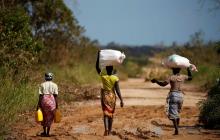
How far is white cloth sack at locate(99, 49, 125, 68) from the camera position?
15.0m

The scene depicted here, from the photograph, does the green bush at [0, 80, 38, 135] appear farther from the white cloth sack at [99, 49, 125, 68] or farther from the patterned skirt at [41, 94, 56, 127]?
the white cloth sack at [99, 49, 125, 68]

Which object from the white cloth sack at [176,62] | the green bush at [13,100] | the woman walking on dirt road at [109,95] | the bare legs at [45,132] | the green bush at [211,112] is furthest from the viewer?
the green bush at [211,112]

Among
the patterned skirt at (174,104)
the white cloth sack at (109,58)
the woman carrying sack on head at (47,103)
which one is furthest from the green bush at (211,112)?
the woman carrying sack on head at (47,103)

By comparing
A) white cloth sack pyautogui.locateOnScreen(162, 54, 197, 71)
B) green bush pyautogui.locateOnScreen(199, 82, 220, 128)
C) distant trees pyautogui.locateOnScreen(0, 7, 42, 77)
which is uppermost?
distant trees pyautogui.locateOnScreen(0, 7, 42, 77)

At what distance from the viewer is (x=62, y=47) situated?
120ft

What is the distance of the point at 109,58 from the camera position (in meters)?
15.1

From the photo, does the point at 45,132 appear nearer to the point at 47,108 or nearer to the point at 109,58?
the point at 47,108

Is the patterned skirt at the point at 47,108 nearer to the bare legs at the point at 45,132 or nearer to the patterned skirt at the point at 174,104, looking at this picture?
the bare legs at the point at 45,132

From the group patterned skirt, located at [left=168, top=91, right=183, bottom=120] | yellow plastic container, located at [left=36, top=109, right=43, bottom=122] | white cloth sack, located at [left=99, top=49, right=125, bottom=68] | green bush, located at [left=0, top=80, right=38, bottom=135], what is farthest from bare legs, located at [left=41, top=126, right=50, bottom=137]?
patterned skirt, located at [left=168, top=91, right=183, bottom=120]

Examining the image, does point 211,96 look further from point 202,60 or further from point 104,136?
point 202,60

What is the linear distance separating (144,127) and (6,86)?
153 inches

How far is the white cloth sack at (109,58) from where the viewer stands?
15.0m

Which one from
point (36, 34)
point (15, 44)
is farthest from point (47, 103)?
point (36, 34)

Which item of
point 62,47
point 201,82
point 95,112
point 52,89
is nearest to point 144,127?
point 52,89
